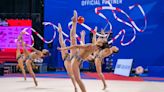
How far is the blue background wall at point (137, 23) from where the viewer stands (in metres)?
18.9

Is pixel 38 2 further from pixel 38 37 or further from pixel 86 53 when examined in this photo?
pixel 86 53

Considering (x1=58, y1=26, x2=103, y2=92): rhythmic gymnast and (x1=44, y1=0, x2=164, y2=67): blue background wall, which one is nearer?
(x1=58, y1=26, x2=103, y2=92): rhythmic gymnast

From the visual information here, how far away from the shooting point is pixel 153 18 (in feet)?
62.7

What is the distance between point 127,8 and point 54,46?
5073mm

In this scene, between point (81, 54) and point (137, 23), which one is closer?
point (81, 54)

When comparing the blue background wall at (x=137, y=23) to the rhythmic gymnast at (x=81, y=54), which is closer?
the rhythmic gymnast at (x=81, y=54)

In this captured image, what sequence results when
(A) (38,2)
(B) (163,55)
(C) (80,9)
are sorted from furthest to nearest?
(A) (38,2)
(C) (80,9)
(B) (163,55)

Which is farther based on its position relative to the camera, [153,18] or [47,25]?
[47,25]

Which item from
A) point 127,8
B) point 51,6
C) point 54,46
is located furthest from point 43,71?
point 127,8

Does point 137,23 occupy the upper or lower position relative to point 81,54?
upper

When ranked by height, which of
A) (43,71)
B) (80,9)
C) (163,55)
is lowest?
(43,71)

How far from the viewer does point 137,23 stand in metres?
19.4

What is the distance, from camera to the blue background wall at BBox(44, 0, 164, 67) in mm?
18891

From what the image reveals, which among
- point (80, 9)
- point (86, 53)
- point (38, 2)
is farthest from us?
point (38, 2)
